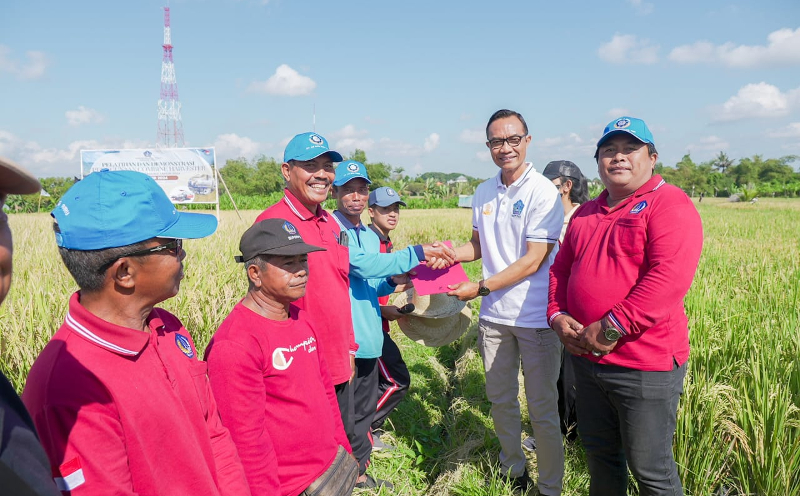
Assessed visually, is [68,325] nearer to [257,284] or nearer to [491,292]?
[257,284]

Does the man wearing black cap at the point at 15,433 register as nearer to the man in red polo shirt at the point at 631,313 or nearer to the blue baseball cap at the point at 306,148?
the blue baseball cap at the point at 306,148

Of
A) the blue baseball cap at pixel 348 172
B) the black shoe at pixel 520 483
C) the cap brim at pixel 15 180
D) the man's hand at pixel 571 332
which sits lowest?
the black shoe at pixel 520 483

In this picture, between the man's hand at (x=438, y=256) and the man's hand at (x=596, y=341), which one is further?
the man's hand at (x=438, y=256)

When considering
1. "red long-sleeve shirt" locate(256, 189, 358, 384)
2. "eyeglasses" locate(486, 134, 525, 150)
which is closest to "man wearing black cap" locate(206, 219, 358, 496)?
"red long-sleeve shirt" locate(256, 189, 358, 384)

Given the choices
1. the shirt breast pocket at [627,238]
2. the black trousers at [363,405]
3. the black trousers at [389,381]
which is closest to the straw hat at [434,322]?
the black trousers at [389,381]

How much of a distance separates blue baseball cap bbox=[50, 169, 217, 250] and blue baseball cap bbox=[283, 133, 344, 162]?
137 centimetres

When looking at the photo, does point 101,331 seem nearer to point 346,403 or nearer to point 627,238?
point 346,403

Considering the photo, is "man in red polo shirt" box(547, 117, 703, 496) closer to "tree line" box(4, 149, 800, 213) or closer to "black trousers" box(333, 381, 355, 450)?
"black trousers" box(333, 381, 355, 450)

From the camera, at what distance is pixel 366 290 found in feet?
11.3

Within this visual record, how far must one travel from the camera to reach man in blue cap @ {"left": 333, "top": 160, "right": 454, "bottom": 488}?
10.8 ft

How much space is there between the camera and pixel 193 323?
14.0 ft

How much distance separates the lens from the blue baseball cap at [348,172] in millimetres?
3916

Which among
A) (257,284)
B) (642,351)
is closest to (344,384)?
(257,284)

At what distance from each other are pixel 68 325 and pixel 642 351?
7.63 ft
